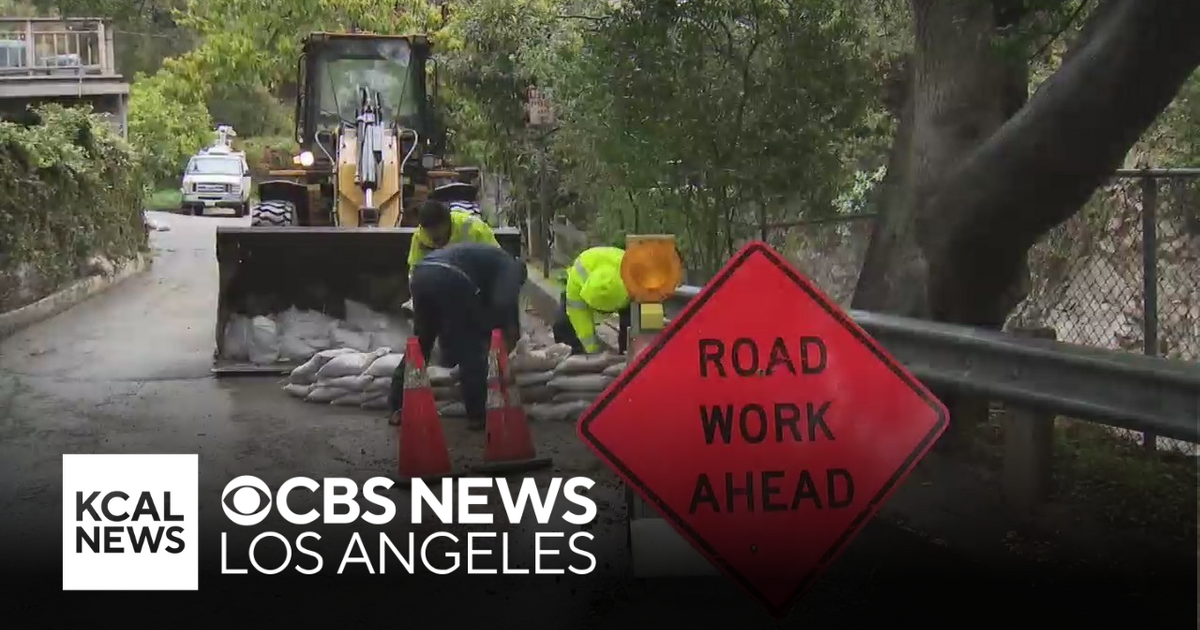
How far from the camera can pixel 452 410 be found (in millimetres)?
7203

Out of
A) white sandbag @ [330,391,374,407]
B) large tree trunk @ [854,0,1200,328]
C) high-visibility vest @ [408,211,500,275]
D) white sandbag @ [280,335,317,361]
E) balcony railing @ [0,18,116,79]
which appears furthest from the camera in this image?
balcony railing @ [0,18,116,79]

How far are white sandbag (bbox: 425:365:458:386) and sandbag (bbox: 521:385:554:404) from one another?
0.36 metres

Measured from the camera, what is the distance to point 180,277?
16.4 metres

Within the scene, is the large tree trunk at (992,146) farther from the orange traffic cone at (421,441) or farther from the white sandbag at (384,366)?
the white sandbag at (384,366)

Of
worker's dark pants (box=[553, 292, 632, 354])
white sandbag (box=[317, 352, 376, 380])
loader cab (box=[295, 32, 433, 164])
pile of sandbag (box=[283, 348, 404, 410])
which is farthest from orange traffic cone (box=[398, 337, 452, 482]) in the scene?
loader cab (box=[295, 32, 433, 164])

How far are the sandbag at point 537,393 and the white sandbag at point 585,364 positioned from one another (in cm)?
15

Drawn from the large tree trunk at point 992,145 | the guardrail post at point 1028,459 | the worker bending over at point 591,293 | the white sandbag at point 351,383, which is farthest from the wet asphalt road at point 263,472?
the large tree trunk at point 992,145

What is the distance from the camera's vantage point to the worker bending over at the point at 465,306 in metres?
7.22

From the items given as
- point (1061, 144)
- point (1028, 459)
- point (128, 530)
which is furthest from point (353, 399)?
point (1061, 144)

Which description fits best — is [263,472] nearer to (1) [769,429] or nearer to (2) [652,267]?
(2) [652,267]

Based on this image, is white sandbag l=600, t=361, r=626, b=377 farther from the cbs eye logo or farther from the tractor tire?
the tractor tire

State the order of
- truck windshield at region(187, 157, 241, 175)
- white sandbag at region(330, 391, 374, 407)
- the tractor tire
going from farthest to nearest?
truck windshield at region(187, 157, 241, 175) < the tractor tire < white sandbag at region(330, 391, 374, 407)

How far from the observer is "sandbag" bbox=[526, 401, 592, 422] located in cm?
718

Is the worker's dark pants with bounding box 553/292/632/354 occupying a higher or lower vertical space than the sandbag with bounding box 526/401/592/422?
higher
